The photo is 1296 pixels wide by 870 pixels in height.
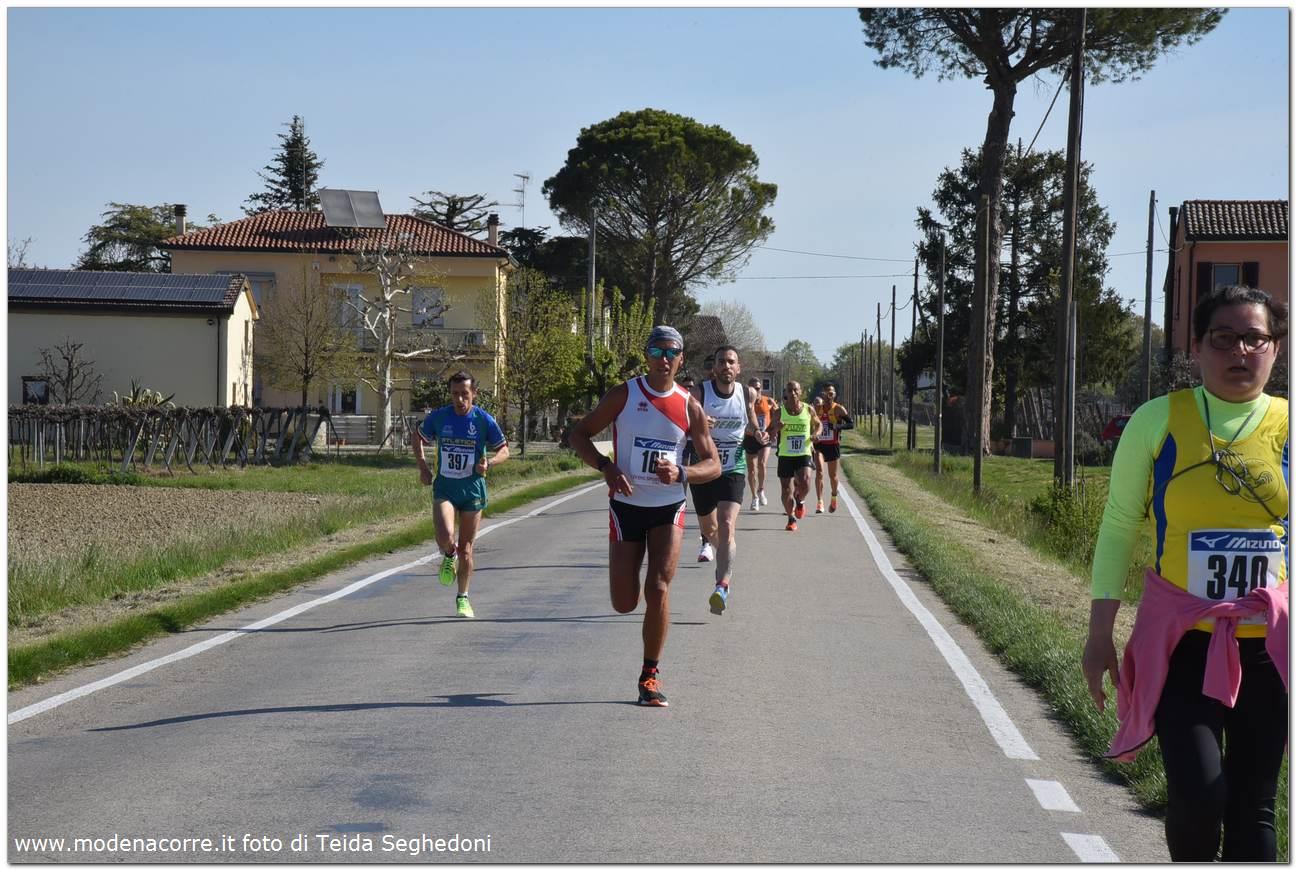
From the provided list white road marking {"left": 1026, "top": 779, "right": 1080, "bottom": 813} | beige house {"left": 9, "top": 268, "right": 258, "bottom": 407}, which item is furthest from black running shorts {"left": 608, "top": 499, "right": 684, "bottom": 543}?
beige house {"left": 9, "top": 268, "right": 258, "bottom": 407}

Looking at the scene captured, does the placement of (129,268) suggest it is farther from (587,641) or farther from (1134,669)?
(1134,669)

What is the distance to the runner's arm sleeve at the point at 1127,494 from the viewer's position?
171 inches

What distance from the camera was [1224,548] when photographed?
421 centimetres

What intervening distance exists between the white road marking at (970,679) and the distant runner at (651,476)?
1785 mm

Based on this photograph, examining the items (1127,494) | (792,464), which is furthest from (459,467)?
(792,464)

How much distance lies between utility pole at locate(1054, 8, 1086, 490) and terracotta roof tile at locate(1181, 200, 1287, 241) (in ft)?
100

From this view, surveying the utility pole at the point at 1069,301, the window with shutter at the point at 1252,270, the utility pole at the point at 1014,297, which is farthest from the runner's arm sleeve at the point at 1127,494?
the utility pole at the point at 1014,297

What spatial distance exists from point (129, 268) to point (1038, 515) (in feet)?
234

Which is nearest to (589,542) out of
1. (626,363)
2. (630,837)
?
(630,837)

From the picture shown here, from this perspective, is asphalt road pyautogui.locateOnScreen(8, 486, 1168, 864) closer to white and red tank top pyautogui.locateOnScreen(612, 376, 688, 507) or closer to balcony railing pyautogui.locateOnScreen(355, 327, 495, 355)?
white and red tank top pyautogui.locateOnScreen(612, 376, 688, 507)

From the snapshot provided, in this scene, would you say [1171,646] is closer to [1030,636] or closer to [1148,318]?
[1030,636]

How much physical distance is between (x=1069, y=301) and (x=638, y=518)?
54.3 feet

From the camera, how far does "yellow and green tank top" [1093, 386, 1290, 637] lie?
421cm

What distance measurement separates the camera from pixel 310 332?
56.7 meters
